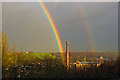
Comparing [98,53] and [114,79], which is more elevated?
[98,53]

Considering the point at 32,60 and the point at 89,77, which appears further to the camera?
the point at 32,60

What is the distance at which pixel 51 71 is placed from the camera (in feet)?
22.0

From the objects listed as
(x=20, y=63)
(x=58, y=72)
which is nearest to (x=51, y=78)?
(x=58, y=72)

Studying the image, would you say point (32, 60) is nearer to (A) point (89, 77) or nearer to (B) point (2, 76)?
(B) point (2, 76)

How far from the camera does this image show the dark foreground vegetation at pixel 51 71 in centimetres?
648

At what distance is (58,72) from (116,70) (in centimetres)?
287

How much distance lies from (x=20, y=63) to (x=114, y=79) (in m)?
4.53

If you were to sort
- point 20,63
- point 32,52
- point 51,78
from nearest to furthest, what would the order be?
point 51,78
point 20,63
point 32,52

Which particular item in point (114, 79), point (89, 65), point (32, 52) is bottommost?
point (114, 79)

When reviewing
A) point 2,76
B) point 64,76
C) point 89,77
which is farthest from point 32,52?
point 89,77

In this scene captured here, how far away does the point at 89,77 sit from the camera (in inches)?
258

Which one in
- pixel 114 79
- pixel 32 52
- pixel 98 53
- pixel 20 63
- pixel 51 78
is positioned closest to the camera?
pixel 51 78

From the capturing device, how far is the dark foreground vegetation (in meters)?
6.48

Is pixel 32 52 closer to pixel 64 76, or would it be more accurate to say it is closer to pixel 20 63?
pixel 20 63
